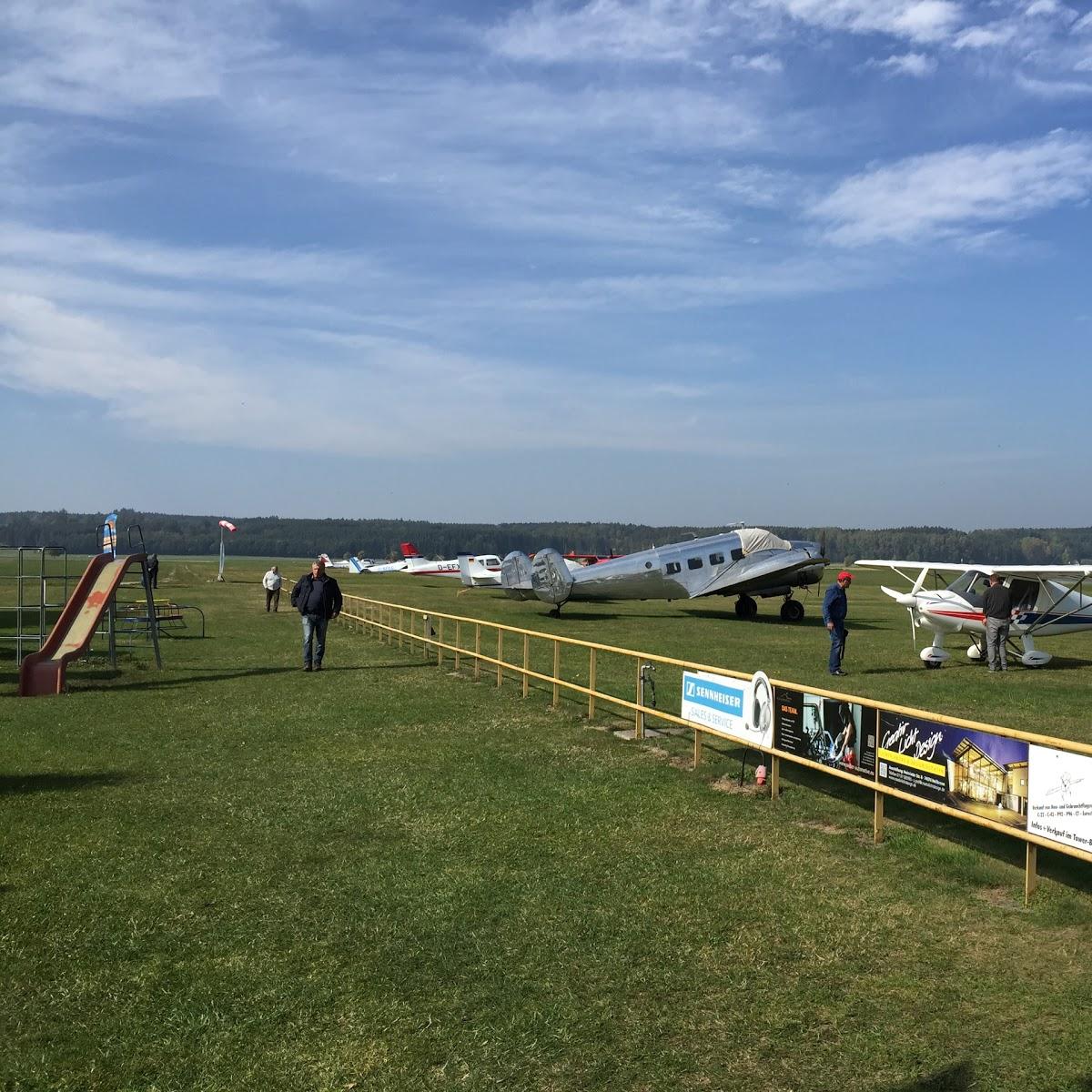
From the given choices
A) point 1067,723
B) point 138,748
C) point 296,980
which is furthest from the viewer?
point 1067,723

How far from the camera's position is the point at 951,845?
6953mm

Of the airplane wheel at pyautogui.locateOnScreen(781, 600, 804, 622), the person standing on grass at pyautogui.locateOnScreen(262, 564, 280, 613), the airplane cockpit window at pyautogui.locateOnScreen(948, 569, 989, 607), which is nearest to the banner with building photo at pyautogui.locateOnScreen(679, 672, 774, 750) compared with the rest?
the airplane cockpit window at pyautogui.locateOnScreen(948, 569, 989, 607)

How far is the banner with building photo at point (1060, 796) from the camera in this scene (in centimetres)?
553

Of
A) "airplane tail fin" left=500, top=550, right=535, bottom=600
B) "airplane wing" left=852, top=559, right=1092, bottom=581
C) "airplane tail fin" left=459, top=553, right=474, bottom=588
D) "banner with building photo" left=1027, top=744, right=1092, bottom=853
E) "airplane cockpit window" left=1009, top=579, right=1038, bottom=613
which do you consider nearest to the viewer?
"banner with building photo" left=1027, top=744, right=1092, bottom=853

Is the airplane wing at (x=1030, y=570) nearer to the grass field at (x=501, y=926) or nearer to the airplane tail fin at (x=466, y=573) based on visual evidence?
the grass field at (x=501, y=926)

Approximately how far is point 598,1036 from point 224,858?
3530 mm

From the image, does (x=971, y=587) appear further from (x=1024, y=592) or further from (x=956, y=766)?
(x=956, y=766)

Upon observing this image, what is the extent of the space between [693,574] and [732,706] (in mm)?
21792

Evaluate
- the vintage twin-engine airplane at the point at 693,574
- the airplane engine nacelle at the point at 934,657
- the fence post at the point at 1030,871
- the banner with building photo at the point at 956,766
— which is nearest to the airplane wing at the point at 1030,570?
the airplane engine nacelle at the point at 934,657

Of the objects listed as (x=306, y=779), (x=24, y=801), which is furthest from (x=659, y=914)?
(x=24, y=801)

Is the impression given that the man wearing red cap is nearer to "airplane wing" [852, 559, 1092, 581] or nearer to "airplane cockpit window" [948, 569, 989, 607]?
"airplane wing" [852, 559, 1092, 581]

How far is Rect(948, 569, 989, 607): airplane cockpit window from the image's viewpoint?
18891 mm

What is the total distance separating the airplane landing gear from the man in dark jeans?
17.0 m

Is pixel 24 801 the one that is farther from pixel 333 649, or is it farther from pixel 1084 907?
pixel 333 649
